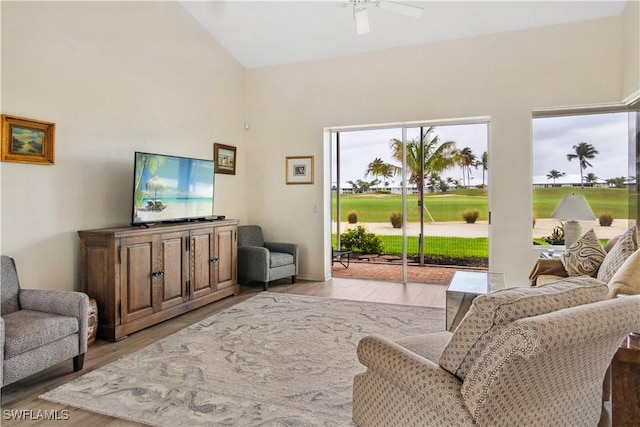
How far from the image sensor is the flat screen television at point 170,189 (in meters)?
3.87

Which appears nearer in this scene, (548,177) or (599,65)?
(599,65)

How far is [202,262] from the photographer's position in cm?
452

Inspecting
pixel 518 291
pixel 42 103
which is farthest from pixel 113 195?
pixel 518 291

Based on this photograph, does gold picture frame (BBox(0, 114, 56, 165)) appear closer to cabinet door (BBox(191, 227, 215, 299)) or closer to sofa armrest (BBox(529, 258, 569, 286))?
cabinet door (BBox(191, 227, 215, 299))

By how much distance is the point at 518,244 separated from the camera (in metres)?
4.99

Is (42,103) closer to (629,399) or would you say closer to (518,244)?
(629,399)

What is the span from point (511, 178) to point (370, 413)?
4.05m

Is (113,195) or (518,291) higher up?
(113,195)

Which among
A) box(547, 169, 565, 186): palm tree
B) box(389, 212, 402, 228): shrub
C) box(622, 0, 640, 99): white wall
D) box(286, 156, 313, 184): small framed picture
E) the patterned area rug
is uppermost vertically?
box(622, 0, 640, 99): white wall

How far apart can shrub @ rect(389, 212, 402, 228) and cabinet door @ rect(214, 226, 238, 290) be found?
2.39 meters

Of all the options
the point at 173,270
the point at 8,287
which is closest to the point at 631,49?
the point at 173,270

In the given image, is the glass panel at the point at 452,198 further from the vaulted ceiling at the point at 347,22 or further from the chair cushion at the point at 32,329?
the chair cushion at the point at 32,329

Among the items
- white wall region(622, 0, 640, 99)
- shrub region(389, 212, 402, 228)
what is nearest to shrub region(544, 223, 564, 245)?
white wall region(622, 0, 640, 99)

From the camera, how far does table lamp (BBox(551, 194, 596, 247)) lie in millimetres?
4031
